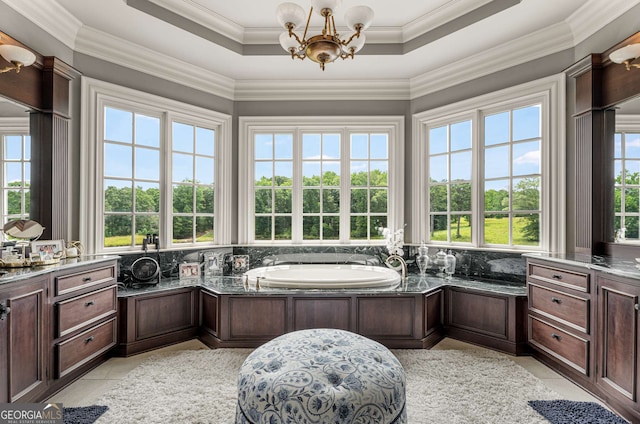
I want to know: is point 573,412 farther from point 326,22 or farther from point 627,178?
point 326,22

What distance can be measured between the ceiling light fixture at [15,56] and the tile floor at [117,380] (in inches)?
88.5

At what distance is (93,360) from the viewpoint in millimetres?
2570

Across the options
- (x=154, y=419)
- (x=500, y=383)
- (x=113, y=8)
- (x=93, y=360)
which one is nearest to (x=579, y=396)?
(x=500, y=383)

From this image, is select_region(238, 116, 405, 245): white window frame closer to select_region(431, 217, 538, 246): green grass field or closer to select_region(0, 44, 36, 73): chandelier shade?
select_region(431, 217, 538, 246): green grass field

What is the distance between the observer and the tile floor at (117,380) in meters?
2.18

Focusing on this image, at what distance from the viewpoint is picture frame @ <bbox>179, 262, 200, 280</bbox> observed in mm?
3436

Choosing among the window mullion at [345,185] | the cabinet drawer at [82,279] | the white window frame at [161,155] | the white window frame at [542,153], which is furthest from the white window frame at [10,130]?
the white window frame at [542,153]

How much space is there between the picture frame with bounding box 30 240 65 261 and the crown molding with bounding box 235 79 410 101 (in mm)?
2465

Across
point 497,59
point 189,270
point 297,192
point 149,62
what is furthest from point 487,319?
point 149,62

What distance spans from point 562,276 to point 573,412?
910mm

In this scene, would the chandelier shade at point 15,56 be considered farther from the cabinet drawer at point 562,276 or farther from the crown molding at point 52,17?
the cabinet drawer at point 562,276

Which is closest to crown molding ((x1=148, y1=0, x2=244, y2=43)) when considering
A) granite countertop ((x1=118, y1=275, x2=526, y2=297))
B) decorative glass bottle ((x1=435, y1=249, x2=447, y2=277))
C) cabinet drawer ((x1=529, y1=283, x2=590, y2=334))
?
granite countertop ((x1=118, y1=275, x2=526, y2=297))

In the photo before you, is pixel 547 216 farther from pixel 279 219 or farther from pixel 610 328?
pixel 279 219

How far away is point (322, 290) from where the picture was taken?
294 cm
